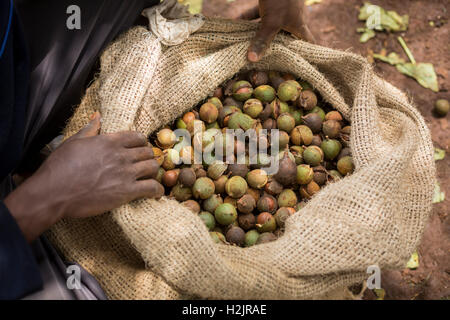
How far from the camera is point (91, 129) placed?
2547 mm

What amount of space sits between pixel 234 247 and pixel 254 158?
66 centimetres

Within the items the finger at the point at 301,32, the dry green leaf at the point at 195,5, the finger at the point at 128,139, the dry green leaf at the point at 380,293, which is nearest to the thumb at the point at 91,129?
the finger at the point at 128,139

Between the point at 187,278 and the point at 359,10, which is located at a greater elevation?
the point at 359,10

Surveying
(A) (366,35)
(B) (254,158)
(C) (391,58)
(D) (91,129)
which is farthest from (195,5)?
(D) (91,129)

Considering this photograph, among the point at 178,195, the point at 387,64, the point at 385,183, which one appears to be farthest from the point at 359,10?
the point at 178,195

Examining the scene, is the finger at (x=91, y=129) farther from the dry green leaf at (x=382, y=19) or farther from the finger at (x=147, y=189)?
the dry green leaf at (x=382, y=19)

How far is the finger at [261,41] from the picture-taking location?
116 inches

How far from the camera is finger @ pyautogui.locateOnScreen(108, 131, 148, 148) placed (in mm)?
2416

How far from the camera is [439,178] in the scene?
392 cm

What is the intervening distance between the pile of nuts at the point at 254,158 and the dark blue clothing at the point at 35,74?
0.70m

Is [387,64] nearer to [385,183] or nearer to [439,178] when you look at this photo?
[439,178]

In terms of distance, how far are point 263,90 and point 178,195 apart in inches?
37.0

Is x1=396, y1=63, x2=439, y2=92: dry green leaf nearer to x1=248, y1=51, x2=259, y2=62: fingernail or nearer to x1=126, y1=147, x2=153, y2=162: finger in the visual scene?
x1=248, y1=51, x2=259, y2=62: fingernail
